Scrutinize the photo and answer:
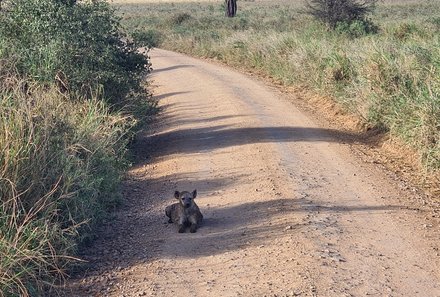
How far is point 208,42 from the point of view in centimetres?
3259

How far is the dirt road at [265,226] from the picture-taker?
6922 mm

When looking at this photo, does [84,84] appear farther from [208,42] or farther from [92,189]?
[208,42]

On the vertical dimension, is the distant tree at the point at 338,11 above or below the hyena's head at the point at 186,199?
below

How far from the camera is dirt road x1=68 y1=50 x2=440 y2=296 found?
692 cm

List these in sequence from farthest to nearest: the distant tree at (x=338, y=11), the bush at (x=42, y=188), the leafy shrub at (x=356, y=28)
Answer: the distant tree at (x=338, y=11) < the leafy shrub at (x=356, y=28) < the bush at (x=42, y=188)

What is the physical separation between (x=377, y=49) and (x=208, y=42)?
18.1 metres

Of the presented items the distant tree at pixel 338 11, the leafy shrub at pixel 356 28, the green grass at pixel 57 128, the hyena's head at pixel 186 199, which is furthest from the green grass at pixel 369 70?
the hyena's head at pixel 186 199

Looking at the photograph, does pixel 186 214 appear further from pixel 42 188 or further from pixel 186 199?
pixel 42 188

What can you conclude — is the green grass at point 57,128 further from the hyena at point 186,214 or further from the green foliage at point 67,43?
the hyena at point 186,214

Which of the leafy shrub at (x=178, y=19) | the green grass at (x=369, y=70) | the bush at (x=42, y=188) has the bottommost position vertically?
the leafy shrub at (x=178, y=19)

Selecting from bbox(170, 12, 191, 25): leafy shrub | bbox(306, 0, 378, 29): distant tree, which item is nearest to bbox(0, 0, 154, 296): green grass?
bbox(306, 0, 378, 29): distant tree

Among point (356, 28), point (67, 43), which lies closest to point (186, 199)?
point (67, 43)

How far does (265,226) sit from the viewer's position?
8445 millimetres

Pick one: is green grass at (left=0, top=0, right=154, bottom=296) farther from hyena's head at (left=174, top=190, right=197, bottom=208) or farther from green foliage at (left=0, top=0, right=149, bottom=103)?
hyena's head at (left=174, top=190, right=197, bottom=208)
